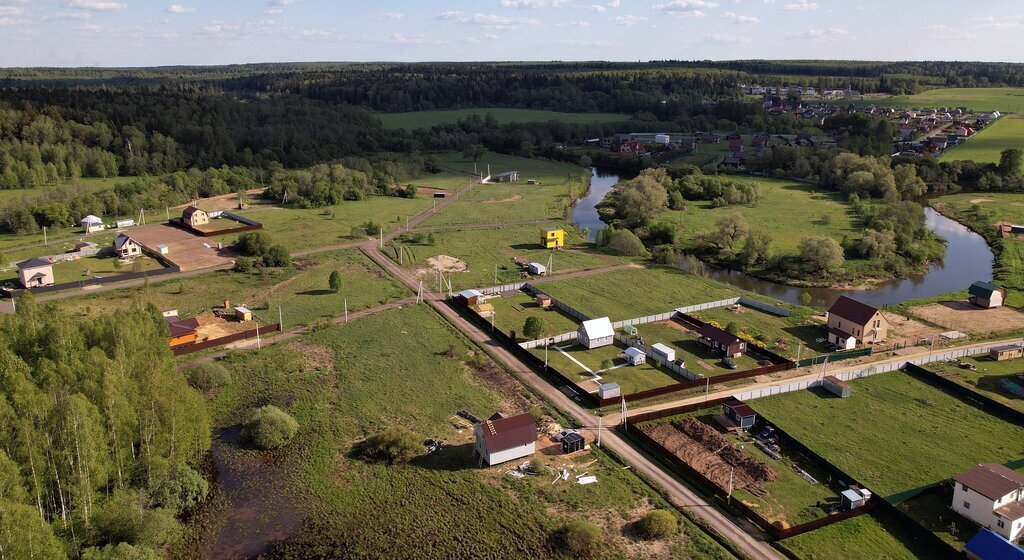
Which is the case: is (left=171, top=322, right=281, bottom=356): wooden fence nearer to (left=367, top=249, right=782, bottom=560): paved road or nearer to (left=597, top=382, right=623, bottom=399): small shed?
(left=367, top=249, right=782, bottom=560): paved road

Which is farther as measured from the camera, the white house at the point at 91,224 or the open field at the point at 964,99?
the open field at the point at 964,99

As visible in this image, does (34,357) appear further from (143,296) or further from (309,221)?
(309,221)

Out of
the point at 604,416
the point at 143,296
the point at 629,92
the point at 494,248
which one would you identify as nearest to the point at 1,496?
the point at 604,416

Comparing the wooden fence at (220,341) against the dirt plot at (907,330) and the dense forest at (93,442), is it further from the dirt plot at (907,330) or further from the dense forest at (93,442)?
the dirt plot at (907,330)

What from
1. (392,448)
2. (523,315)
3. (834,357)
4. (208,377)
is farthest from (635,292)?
(208,377)

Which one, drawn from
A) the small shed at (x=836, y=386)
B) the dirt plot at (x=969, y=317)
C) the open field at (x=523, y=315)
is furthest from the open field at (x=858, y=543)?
the dirt plot at (x=969, y=317)

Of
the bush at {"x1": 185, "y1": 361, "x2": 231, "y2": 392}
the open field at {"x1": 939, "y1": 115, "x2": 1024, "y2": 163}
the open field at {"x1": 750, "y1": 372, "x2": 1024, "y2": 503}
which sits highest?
the open field at {"x1": 939, "y1": 115, "x2": 1024, "y2": 163}

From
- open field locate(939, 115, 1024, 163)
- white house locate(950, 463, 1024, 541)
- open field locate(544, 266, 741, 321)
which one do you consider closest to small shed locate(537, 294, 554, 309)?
open field locate(544, 266, 741, 321)

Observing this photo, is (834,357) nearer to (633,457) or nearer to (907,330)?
(907,330)
